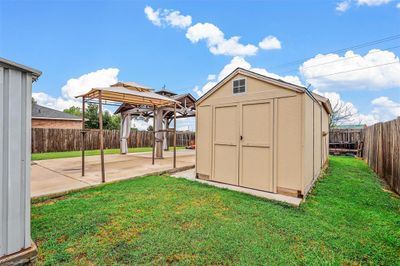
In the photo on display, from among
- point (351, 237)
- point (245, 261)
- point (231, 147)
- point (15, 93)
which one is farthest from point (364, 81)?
point (15, 93)

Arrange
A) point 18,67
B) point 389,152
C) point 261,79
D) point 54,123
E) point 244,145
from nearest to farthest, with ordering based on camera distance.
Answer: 1. point 18,67
2. point 261,79
3. point 244,145
4. point 389,152
5. point 54,123

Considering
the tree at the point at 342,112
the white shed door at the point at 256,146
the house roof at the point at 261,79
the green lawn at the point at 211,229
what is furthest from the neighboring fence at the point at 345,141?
the white shed door at the point at 256,146

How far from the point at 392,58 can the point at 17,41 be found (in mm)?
21214

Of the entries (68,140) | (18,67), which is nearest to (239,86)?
(18,67)

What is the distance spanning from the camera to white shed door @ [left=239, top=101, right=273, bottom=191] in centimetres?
444

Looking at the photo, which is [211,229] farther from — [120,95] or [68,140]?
[68,140]

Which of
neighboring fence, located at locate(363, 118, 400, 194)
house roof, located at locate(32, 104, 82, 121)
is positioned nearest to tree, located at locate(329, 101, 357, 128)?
neighboring fence, located at locate(363, 118, 400, 194)

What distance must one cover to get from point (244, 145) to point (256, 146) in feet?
0.99

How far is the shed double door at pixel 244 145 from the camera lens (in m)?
4.47

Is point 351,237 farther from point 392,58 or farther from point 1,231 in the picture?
point 392,58

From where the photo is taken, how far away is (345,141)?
1393 centimetres

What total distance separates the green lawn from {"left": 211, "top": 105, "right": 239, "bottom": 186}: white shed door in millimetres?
802

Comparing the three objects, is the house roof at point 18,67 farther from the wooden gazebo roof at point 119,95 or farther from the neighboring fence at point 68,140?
the neighboring fence at point 68,140

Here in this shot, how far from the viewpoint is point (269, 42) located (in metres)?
14.0
